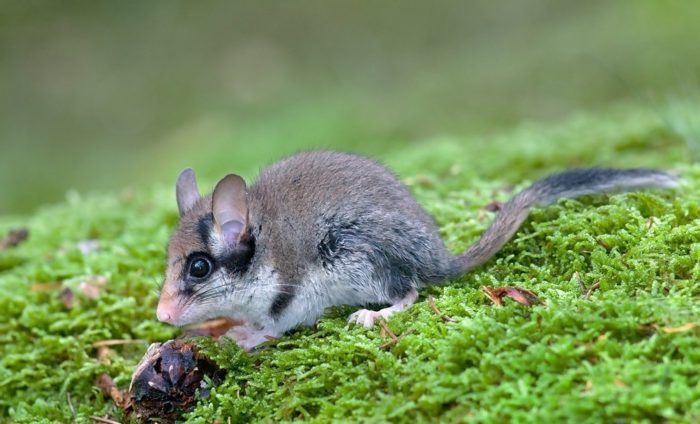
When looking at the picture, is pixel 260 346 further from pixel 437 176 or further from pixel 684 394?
pixel 437 176

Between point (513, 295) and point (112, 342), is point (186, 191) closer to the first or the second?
point (112, 342)

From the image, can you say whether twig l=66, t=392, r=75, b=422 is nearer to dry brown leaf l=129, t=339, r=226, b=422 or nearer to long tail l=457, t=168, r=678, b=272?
dry brown leaf l=129, t=339, r=226, b=422

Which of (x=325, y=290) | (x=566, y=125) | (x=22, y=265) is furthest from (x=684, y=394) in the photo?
(x=566, y=125)

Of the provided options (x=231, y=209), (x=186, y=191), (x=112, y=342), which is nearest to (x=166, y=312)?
(x=231, y=209)

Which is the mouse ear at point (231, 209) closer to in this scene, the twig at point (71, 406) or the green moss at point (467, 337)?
the green moss at point (467, 337)

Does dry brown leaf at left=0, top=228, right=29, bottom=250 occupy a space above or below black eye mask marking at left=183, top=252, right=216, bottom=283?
above

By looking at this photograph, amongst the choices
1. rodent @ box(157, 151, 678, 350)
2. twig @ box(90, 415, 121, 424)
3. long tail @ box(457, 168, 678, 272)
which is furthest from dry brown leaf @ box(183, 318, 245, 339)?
long tail @ box(457, 168, 678, 272)

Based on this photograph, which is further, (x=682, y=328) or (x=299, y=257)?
(x=299, y=257)

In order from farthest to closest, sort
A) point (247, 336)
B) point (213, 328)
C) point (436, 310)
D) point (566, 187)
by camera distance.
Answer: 1. point (213, 328)
2. point (566, 187)
3. point (247, 336)
4. point (436, 310)
